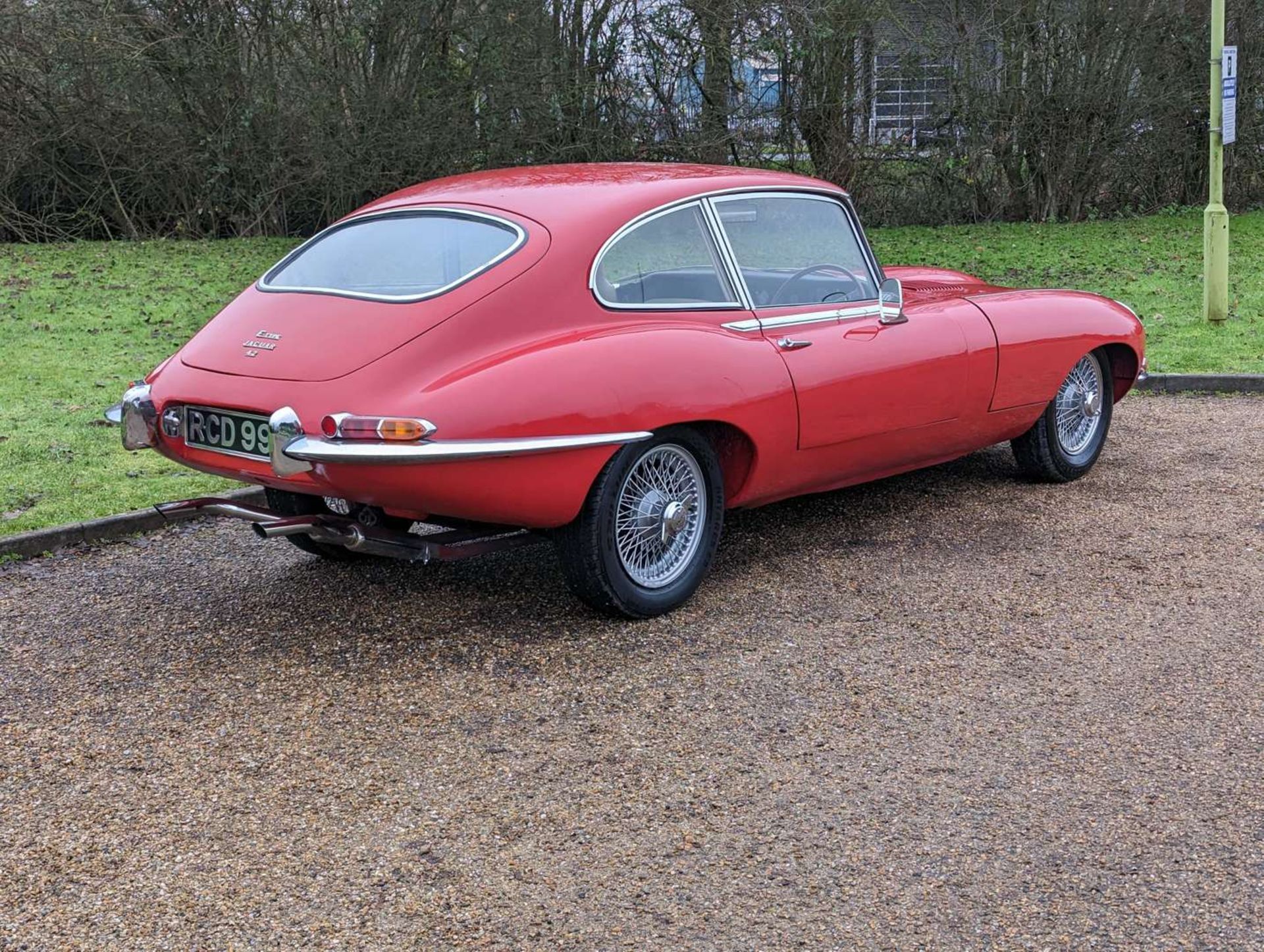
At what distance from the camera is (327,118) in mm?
16953

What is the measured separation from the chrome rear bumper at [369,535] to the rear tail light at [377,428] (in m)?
0.43

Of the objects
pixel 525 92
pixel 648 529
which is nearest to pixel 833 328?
pixel 648 529

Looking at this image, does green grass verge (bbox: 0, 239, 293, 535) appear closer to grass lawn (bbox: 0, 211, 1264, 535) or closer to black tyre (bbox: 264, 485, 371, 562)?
grass lawn (bbox: 0, 211, 1264, 535)

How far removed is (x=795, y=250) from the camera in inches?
210

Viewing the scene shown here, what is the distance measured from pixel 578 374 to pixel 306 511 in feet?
4.64

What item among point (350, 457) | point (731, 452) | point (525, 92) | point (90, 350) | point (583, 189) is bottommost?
point (731, 452)

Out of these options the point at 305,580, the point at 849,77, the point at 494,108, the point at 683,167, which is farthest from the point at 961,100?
the point at 305,580

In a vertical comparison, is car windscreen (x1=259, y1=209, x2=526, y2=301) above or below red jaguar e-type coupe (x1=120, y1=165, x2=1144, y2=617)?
above

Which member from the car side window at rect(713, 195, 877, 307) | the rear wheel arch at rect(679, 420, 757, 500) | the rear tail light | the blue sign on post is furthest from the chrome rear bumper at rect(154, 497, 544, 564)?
the blue sign on post

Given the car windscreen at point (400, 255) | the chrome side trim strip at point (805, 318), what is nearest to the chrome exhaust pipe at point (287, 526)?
the car windscreen at point (400, 255)

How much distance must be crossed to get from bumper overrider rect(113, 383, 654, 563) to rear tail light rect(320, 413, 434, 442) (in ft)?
0.04

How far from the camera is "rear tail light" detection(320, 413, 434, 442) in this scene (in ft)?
12.9

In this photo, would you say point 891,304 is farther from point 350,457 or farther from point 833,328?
point 350,457

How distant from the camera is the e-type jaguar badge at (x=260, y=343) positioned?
4426 mm
